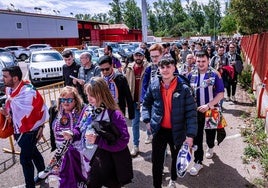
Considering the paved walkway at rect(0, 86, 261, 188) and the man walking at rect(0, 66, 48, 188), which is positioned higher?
the man walking at rect(0, 66, 48, 188)

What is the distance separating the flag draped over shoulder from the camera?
12.9 feet

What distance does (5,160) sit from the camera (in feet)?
18.2

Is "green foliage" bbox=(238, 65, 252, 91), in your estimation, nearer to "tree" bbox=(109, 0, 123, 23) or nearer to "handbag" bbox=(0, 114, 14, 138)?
"handbag" bbox=(0, 114, 14, 138)

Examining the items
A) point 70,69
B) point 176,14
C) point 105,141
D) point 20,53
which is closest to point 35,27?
point 20,53

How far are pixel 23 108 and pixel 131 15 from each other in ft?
352

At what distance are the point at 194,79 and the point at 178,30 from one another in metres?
101

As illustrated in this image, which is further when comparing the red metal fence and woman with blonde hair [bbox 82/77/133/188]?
the red metal fence

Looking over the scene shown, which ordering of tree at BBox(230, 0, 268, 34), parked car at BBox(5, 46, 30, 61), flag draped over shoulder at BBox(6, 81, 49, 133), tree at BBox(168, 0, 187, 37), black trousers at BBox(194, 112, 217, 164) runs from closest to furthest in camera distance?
flag draped over shoulder at BBox(6, 81, 49, 133) → black trousers at BBox(194, 112, 217, 164) → tree at BBox(230, 0, 268, 34) → parked car at BBox(5, 46, 30, 61) → tree at BBox(168, 0, 187, 37)

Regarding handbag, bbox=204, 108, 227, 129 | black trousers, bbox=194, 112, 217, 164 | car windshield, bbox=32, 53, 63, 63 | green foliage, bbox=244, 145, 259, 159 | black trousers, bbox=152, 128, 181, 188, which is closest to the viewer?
black trousers, bbox=152, 128, 181, 188

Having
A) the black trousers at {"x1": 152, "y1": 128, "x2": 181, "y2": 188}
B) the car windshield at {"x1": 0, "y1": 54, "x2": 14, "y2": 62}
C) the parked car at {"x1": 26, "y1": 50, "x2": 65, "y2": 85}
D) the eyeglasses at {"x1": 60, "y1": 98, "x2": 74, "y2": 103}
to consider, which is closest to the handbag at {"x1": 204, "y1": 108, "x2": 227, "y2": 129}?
the black trousers at {"x1": 152, "y1": 128, "x2": 181, "y2": 188}

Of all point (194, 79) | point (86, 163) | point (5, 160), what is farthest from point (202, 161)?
point (5, 160)

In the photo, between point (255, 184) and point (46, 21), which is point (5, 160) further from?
point (46, 21)

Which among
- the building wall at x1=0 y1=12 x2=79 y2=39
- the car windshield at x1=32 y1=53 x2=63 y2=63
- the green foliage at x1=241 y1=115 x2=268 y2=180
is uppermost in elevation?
the building wall at x1=0 y1=12 x2=79 y2=39

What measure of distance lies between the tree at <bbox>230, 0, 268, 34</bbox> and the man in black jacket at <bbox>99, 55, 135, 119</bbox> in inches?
383
